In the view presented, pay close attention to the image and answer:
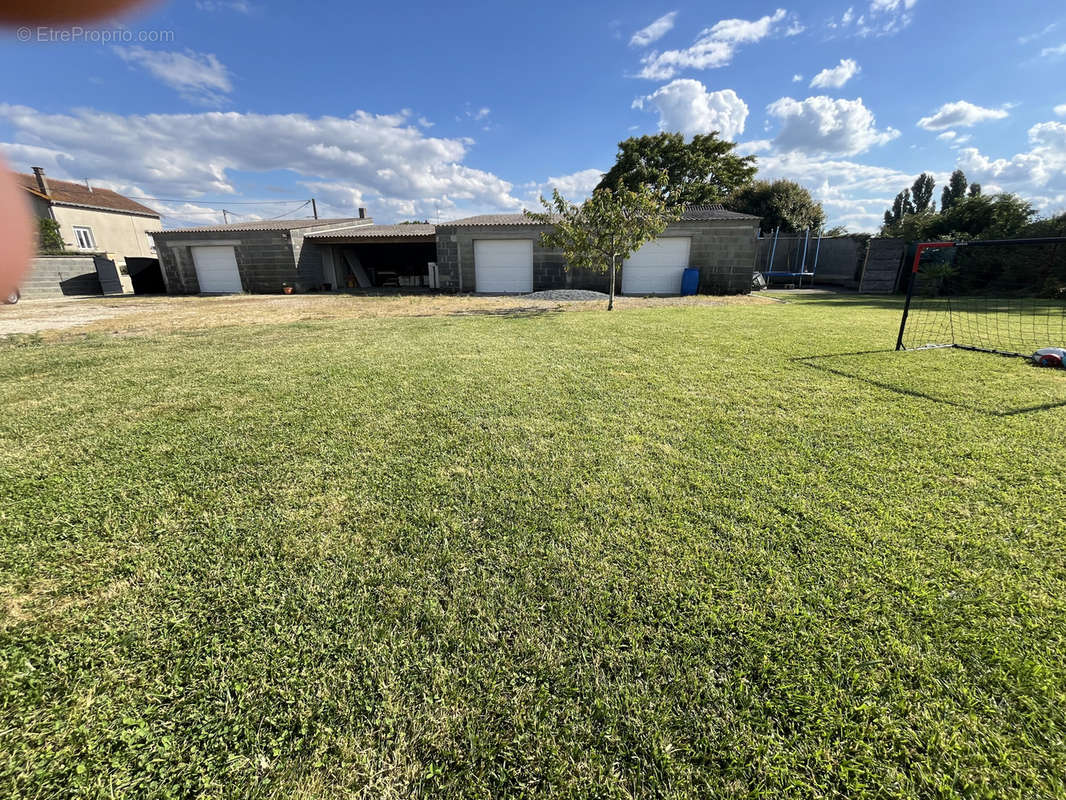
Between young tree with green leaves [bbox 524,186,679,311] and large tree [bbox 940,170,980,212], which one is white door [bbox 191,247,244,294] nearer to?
young tree with green leaves [bbox 524,186,679,311]

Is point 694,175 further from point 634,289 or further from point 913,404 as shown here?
point 913,404

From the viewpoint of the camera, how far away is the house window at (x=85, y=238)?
26.2 metres

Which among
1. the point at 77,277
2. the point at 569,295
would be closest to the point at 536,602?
the point at 569,295

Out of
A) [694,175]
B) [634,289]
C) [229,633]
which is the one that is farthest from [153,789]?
[694,175]

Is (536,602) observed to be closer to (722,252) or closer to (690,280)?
(690,280)

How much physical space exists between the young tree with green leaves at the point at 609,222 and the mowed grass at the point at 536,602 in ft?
29.0

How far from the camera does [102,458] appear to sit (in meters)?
3.68

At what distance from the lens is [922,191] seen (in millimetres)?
49875

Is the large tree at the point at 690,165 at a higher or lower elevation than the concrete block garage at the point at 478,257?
higher

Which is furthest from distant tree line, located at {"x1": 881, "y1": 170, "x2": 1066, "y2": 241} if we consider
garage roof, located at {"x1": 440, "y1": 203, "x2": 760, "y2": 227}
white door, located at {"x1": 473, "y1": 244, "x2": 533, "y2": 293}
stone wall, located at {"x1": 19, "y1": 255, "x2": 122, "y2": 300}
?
stone wall, located at {"x1": 19, "y1": 255, "x2": 122, "y2": 300}

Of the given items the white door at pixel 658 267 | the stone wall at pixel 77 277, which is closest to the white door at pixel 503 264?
the white door at pixel 658 267

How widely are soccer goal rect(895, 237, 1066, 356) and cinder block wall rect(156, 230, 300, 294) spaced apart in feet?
62.7

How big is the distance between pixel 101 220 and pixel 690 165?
109 ft

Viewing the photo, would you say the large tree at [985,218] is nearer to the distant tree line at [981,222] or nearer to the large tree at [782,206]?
the distant tree line at [981,222]
